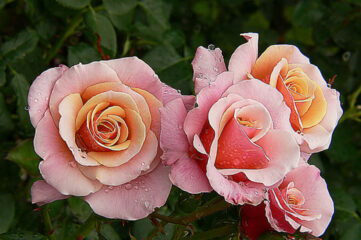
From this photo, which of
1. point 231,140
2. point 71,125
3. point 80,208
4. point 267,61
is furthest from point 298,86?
point 80,208

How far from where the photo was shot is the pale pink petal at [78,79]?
76 centimetres

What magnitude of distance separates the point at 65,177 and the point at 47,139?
2.6 inches

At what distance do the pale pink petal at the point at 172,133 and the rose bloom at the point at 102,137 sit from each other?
0.03 meters

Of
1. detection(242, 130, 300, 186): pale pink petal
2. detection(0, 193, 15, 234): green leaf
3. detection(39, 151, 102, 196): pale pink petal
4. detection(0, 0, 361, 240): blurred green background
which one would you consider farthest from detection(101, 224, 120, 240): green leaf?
detection(242, 130, 300, 186): pale pink petal

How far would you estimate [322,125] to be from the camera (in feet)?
2.77

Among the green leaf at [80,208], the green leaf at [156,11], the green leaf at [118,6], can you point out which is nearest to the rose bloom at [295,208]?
the green leaf at [80,208]

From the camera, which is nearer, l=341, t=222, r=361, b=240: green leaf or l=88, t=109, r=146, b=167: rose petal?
l=88, t=109, r=146, b=167: rose petal

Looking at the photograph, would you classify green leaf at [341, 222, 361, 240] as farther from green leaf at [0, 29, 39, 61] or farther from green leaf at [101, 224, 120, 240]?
green leaf at [0, 29, 39, 61]

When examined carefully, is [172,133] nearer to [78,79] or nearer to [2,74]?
[78,79]

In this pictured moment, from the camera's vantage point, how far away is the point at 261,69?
88 cm

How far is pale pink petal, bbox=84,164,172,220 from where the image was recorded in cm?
73

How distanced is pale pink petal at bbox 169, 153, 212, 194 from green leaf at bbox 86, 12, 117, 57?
622 millimetres

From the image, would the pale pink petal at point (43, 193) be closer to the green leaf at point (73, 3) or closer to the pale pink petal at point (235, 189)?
the pale pink petal at point (235, 189)

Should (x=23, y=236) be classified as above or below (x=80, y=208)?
above
